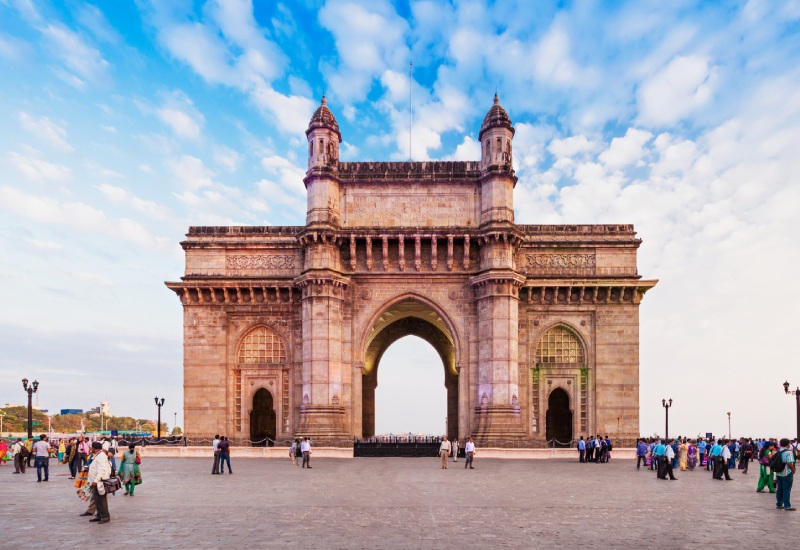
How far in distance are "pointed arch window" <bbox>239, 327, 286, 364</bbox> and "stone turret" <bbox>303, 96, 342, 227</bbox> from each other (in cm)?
656

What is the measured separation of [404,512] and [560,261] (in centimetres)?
2504

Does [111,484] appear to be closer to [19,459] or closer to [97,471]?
[97,471]

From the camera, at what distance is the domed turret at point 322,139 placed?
3578 cm

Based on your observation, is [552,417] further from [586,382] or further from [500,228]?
[500,228]

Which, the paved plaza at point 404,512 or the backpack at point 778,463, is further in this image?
the backpack at point 778,463

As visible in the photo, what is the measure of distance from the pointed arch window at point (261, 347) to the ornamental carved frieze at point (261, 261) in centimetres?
336

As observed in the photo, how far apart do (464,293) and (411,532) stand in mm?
24572

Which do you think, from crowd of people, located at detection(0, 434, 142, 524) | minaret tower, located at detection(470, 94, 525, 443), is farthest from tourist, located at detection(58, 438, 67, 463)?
minaret tower, located at detection(470, 94, 525, 443)

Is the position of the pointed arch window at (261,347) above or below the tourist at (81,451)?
above

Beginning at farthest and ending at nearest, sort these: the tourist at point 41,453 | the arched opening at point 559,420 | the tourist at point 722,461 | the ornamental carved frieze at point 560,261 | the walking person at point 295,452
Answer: the arched opening at point 559,420 < the ornamental carved frieze at point 560,261 < the walking person at point 295,452 < the tourist at point 722,461 < the tourist at point 41,453

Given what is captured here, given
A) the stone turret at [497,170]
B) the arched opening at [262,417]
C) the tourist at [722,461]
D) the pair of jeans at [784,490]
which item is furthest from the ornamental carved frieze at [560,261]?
the pair of jeans at [784,490]

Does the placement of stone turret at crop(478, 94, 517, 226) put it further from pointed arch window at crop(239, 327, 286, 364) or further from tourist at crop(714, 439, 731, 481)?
tourist at crop(714, 439, 731, 481)

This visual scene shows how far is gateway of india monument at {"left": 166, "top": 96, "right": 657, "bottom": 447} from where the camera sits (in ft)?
116

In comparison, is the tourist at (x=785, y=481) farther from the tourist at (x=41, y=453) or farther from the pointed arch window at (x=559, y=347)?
the pointed arch window at (x=559, y=347)
